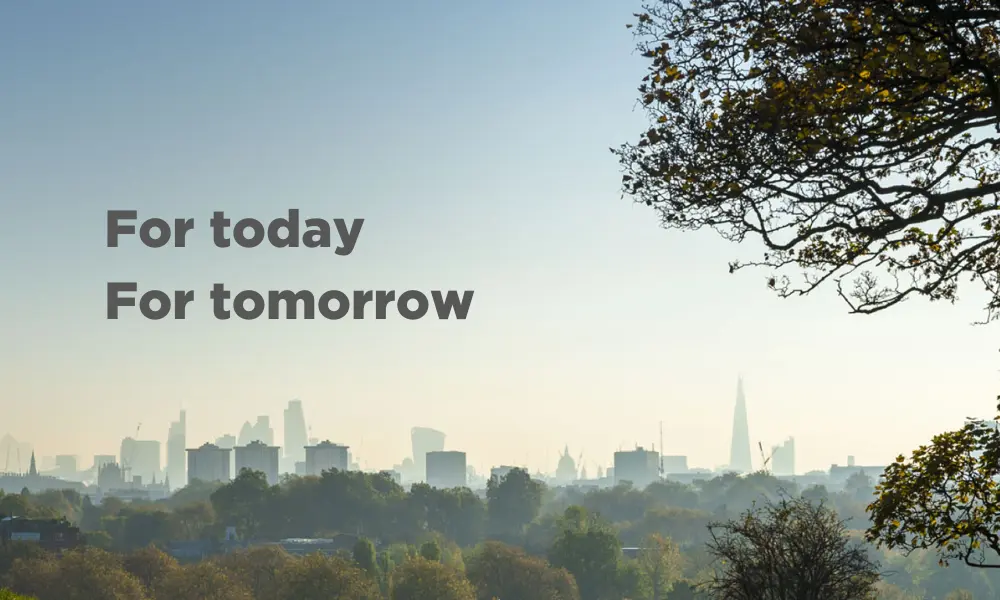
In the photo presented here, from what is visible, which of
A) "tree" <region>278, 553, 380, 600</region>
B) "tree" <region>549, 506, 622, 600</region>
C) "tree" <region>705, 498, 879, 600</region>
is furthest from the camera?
"tree" <region>549, 506, 622, 600</region>

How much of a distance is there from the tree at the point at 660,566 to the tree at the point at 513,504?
46.4m

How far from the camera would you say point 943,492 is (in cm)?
1153

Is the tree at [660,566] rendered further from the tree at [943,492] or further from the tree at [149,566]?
the tree at [943,492]

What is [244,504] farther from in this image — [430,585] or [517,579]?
[430,585]

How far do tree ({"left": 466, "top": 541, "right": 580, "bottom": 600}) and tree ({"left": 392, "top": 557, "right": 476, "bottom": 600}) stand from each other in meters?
7.45

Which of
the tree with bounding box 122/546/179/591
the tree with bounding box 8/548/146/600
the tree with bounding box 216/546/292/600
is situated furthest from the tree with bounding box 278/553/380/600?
the tree with bounding box 122/546/179/591

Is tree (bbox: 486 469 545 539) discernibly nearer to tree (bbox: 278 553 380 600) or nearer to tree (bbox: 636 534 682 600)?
tree (bbox: 636 534 682 600)

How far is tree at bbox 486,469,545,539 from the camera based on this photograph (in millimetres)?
146500

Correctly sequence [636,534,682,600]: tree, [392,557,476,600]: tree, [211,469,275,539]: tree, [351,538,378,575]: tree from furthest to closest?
[211,469,275,539]: tree, [636,534,682,600]: tree, [351,538,378,575]: tree, [392,557,476,600]: tree

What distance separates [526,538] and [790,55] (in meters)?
125

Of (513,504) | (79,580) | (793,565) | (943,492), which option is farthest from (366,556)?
(943,492)

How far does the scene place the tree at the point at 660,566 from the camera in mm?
91375

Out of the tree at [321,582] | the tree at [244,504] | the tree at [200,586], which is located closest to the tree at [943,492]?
the tree at [321,582]

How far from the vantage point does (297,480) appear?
453 ft
